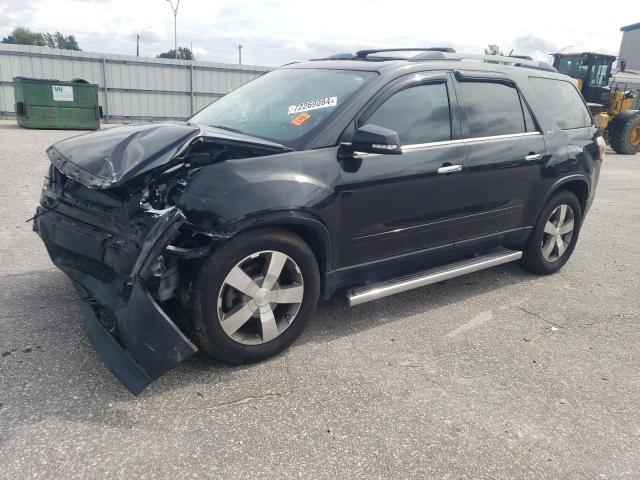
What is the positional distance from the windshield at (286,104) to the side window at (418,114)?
24cm

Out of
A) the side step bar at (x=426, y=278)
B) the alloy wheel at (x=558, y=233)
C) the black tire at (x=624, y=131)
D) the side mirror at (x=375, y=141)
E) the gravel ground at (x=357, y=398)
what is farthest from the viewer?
the black tire at (x=624, y=131)

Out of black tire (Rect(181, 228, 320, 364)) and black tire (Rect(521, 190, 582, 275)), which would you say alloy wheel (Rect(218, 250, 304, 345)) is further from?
black tire (Rect(521, 190, 582, 275))

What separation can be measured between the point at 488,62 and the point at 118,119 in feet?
62.4

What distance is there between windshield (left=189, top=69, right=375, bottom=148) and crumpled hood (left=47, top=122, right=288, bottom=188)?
0.26 meters

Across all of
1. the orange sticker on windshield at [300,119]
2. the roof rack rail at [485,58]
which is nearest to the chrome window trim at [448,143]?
the orange sticker on windshield at [300,119]

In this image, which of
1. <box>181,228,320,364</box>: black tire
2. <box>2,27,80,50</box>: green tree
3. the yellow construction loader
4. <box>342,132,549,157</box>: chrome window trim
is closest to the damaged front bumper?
<box>181,228,320,364</box>: black tire

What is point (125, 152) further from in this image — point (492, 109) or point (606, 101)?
point (606, 101)

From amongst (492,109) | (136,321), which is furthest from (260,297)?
(492,109)

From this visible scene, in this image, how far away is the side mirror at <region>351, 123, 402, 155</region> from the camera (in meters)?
3.02

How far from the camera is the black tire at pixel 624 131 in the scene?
16969 mm

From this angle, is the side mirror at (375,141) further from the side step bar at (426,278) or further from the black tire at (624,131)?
the black tire at (624,131)

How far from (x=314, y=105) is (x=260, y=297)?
133cm

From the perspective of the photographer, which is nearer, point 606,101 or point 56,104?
point 56,104

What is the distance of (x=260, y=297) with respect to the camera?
9.72 feet
